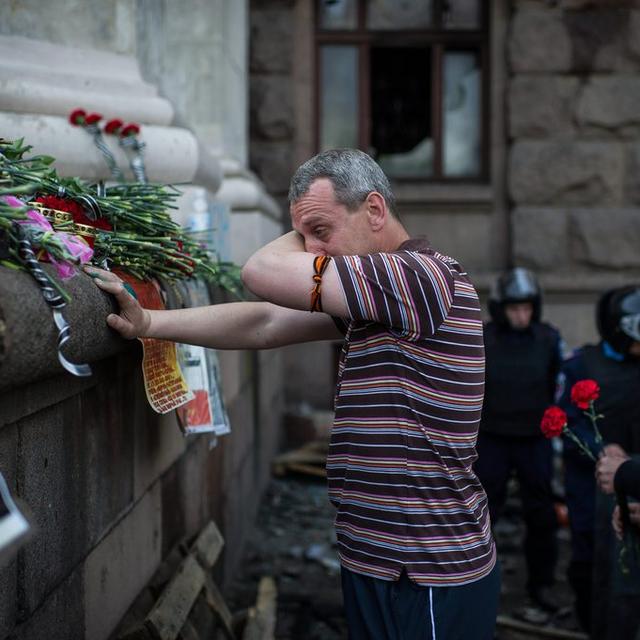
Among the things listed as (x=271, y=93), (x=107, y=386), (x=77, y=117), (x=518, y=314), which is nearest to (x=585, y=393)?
(x=107, y=386)

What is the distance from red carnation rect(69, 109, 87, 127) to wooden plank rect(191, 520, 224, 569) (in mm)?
1619

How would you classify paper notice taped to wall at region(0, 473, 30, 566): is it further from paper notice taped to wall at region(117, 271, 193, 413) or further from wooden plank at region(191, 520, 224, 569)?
wooden plank at region(191, 520, 224, 569)

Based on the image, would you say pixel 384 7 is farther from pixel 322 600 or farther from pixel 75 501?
pixel 75 501

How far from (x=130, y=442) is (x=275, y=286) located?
95 cm

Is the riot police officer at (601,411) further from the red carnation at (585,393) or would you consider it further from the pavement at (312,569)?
the red carnation at (585,393)

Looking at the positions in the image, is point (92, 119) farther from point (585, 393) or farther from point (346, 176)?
point (585, 393)

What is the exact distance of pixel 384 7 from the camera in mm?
8430

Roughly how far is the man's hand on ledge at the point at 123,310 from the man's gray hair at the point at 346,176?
47 cm

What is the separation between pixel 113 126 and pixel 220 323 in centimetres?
156

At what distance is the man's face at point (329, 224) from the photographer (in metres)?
2.12

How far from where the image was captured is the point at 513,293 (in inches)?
223

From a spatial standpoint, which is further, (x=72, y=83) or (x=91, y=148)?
(x=72, y=83)

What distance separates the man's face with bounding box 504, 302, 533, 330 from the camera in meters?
5.63

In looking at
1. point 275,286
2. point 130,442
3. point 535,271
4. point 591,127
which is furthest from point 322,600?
point 591,127
